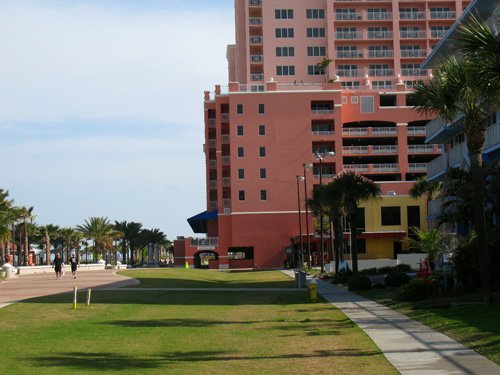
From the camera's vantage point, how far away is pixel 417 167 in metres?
95.3

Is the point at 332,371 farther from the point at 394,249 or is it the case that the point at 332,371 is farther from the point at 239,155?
the point at 239,155

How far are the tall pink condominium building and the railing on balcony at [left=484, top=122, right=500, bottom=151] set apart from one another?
157ft

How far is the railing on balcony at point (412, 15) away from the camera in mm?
103562

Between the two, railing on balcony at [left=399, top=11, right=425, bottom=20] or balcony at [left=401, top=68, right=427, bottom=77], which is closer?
railing on balcony at [left=399, top=11, right=425, bottom=20]

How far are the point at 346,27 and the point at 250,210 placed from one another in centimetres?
2919

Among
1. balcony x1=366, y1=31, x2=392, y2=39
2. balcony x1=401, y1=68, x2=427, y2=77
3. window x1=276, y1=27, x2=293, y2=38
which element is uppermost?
window x1=276, y1=27, x2=293, y2=38

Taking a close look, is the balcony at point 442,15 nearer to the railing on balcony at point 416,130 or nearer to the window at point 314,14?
the window at point 314,14

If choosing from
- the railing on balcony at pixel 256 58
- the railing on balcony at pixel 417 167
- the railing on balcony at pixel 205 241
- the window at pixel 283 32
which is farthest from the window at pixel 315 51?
the railing on balcony at pixel 205 241

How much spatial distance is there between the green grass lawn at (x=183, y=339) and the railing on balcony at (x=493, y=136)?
1184 centimetres

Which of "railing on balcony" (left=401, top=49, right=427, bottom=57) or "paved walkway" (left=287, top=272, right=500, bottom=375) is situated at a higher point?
"railing on balcony" (left=401, top=49, right=427, bottom=57)

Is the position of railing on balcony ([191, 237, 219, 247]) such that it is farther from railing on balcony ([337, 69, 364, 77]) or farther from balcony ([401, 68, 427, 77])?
balcony ([401, 68, 427, 77])

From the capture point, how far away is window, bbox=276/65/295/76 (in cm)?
10444

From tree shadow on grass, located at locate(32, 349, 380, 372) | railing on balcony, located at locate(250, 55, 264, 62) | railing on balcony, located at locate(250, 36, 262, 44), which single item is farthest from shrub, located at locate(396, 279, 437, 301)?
railing on balcony, located at locate(250, 36, 262, 44)

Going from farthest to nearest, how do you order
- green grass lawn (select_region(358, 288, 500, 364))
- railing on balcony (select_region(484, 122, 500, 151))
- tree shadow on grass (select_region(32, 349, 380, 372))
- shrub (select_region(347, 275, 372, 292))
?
shrub (select_region(347, 275, 372, 292))
railing on balcony (select_region(484, 122, 500, 151))
green grass lawn (select_region(358, 288, 500, 364))
tree shadow on grass (select_region(32, 349, 380, 372))
